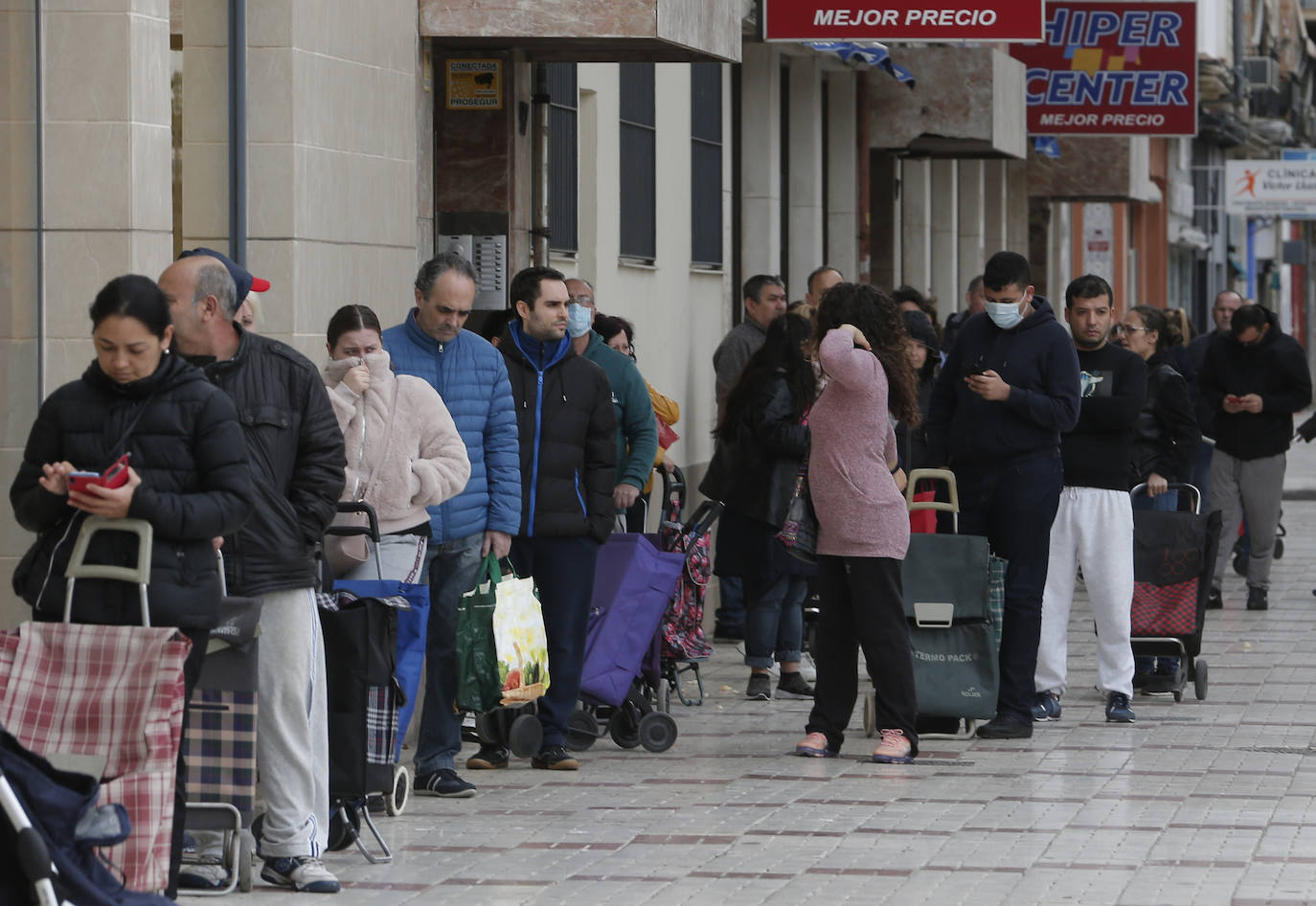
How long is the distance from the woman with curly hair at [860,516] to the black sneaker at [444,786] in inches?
64.1

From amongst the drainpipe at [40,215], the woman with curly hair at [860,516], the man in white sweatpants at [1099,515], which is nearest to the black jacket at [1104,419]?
the man in white sweatpants at [1099,515]

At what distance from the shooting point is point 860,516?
10102 mm

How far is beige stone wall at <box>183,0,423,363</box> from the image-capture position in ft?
34.9

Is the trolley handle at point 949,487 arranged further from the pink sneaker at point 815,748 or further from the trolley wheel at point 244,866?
the trolley wheel at point 244,866

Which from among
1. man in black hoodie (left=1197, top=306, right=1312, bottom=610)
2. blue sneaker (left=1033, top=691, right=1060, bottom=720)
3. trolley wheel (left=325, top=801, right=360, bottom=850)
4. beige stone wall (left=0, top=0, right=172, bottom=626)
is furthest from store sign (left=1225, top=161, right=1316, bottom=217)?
trolley wheel (left=325, top=801, right=360, bottom=850)

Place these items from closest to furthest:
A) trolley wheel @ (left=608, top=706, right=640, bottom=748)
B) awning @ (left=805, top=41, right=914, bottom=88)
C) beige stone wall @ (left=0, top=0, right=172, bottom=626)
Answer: beige stone wall @ (left=0, top=0, right=172, bottom=626)
trolley wheel @ (left=608, top=706, right=640, bottom=748)
awning @ (left=805, top=41, right=914, bottom=88)

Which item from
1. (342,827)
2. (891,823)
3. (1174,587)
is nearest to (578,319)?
(1174,587)

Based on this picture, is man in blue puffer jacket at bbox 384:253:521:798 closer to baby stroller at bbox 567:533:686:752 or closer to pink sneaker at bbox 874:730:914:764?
baby stroller at bbox 567:533:686:752

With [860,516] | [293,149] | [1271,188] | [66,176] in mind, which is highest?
[1271,188]

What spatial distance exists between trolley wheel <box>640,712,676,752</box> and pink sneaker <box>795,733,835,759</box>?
54cm

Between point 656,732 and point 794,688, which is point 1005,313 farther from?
point 794,688

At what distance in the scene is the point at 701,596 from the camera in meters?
11.5

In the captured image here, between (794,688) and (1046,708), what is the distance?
144 centimetres

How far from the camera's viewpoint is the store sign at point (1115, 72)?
934 inches
